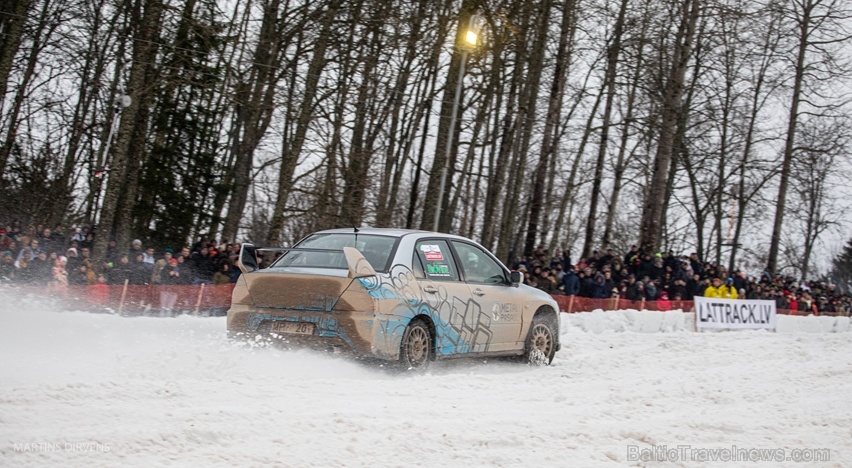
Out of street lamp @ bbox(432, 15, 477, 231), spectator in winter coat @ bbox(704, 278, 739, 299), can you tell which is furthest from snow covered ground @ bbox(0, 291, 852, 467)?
spectator in winter coat @ bbox(704, 278, 739, 299)

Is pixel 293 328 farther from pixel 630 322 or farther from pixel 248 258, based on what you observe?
pixel 630 322

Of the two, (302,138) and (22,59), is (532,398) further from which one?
(22,59)

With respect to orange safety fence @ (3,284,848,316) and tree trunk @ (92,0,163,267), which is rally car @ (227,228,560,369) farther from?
tree trunk @ (92,0,163,267)

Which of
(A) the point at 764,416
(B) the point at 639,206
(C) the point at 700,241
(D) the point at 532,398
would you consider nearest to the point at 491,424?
(D) the point at 532,398

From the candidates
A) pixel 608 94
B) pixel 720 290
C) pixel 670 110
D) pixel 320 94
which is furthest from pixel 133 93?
pixel 608 94

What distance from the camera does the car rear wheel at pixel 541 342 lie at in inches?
430

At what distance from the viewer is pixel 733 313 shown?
21344mm

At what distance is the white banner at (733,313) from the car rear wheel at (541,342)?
33.3ft

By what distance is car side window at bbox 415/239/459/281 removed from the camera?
9.48 meters

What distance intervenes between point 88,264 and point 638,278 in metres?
13.7

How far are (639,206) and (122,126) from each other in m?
37.3

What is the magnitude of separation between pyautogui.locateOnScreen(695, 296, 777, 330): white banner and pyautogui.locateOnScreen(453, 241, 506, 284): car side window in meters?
11.2

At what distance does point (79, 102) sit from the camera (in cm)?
2956

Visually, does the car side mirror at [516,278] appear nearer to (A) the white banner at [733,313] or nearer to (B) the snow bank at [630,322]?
(B) the snow bank at [630,322]
